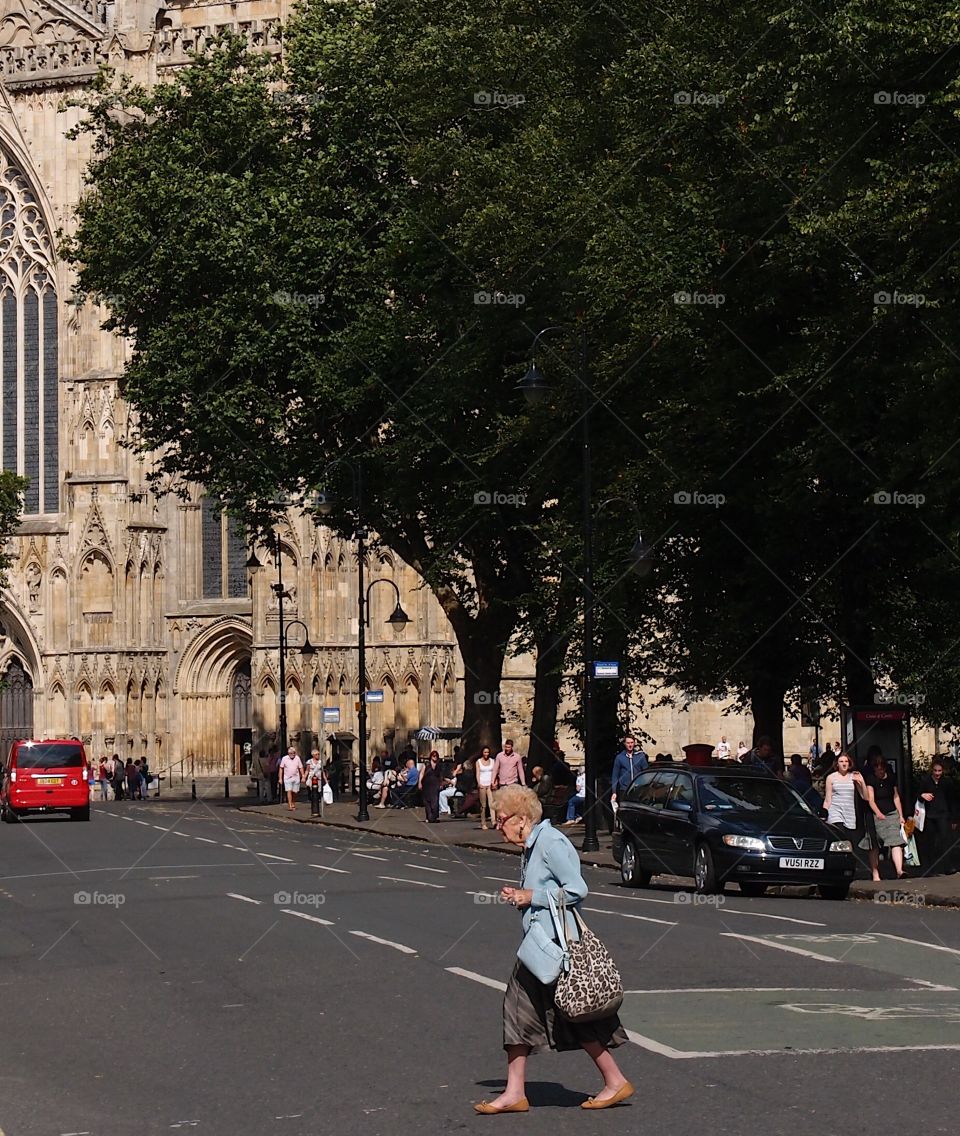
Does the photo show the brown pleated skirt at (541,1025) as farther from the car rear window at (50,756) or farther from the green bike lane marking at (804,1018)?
the car rear window at (50,756)

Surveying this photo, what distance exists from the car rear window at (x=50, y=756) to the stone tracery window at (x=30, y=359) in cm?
2893

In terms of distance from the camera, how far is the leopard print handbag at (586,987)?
8266mm

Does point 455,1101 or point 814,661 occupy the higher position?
point 814,661

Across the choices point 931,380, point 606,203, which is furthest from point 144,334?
point 931,380

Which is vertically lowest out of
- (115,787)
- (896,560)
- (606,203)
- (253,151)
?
(115,787)

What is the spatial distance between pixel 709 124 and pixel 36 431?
48.6 metres

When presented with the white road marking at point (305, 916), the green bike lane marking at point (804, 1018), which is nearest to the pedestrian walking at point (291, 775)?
the white road marking at point (305, 916)

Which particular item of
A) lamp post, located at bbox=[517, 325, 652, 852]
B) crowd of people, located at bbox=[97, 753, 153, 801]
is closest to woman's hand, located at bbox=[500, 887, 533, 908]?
lamp post, located at bbox=[517, 325, 652, 852]

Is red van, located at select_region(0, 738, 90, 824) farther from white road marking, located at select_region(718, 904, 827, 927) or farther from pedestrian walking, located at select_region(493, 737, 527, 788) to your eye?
white road marking, located at select_region(718, 904, 827, 927)

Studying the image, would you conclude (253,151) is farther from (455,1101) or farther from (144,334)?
(455,1101)

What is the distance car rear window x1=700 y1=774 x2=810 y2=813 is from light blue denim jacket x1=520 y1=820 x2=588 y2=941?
1359 cm

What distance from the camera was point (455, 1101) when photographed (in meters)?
→ 9.01

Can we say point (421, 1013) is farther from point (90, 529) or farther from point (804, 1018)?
point (90, 529)

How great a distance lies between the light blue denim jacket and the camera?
848 centimetres
